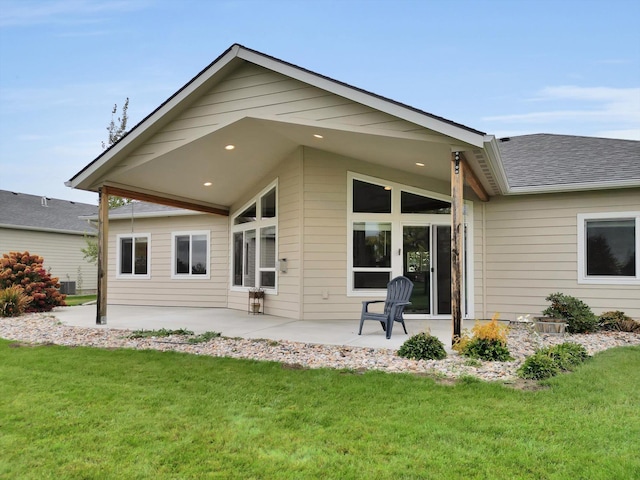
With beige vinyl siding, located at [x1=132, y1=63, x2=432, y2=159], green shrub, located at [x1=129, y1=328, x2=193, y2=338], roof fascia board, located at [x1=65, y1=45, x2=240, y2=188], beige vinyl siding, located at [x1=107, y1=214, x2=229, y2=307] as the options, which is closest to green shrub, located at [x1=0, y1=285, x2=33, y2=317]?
beige vinyl siding, located at [x1=107, y1=214, x2=229, y2=307]

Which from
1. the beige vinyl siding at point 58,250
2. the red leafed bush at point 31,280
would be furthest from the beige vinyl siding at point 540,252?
the beige vinyl siding at point 58,250

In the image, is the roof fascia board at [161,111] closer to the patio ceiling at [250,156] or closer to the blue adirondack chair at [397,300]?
the patio ceiling at [250,156]

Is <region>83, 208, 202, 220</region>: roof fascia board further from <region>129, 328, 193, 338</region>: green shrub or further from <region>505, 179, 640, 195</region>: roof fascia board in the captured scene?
<region>505, 179, 640, 195</region>: roof fascia board

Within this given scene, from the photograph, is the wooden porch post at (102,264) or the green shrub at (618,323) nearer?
the green shrub at (618,323)

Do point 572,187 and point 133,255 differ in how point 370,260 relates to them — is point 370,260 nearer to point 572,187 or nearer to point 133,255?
point 572,187

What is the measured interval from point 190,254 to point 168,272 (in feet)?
2.70

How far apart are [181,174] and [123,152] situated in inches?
45.2

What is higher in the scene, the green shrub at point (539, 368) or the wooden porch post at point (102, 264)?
the wooden porch post at point (102, 264)

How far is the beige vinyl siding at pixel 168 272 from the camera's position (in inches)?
452

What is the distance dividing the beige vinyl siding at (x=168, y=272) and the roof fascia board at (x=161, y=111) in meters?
3.90

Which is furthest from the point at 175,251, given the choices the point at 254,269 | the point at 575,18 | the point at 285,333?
the point at 575,18

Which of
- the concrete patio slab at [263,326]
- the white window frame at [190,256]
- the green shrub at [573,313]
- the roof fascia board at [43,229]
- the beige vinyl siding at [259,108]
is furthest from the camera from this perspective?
the roof fascia board at [43,229]

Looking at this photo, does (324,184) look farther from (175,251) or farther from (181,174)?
(175,251)

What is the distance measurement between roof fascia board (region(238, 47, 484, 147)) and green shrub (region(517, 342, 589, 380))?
241cm
